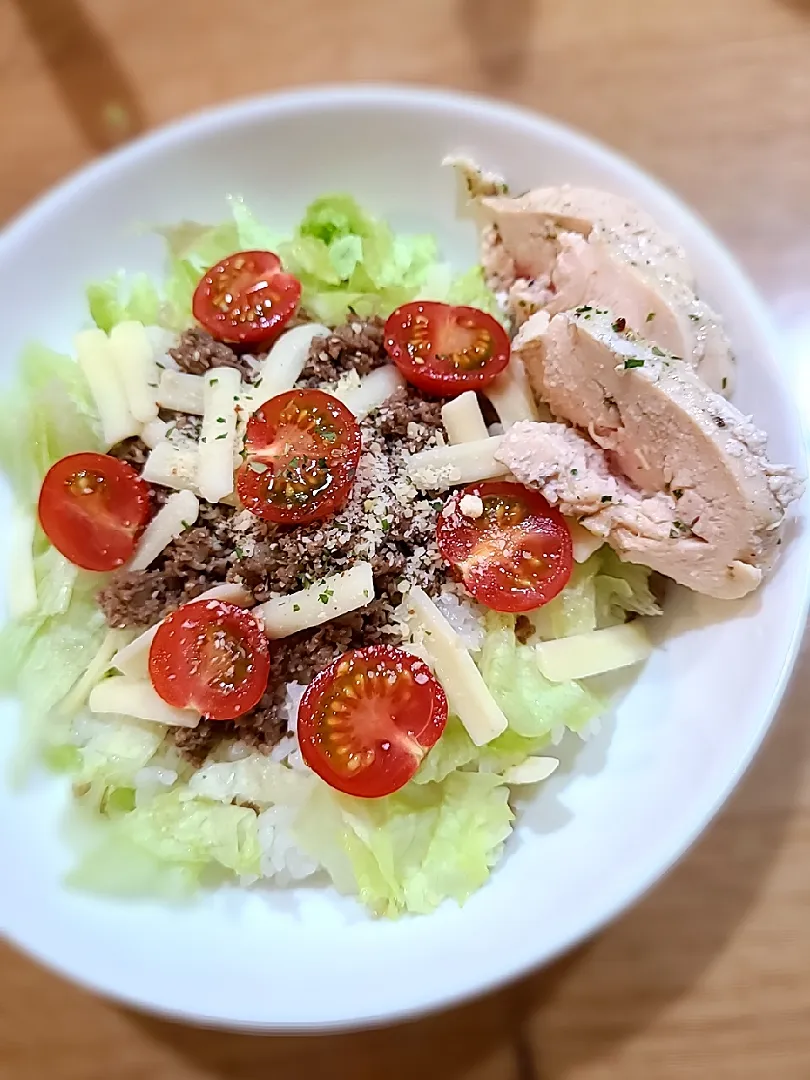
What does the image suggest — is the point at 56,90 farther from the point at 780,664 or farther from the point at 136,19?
the point at 780,664

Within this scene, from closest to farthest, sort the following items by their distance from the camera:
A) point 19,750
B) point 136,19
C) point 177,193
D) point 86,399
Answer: point 19,750 < point 86,399 < point 177,193 < point 136,19

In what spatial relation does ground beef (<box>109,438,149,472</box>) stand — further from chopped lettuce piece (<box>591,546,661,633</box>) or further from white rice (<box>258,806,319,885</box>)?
chopped lettuce piece (<box>591,546,661,633</box>)

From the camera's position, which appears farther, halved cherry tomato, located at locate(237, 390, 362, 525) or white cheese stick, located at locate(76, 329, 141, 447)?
white cheese stick, located at locate(76, 329, 141, 447)

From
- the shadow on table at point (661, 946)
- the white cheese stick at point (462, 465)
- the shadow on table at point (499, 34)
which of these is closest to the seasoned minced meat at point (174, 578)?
the white cheese stick at point (462, 465)

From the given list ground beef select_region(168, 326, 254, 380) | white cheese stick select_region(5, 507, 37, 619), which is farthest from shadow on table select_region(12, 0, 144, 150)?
white cheese stick select_region(5, 507, 37, 619)

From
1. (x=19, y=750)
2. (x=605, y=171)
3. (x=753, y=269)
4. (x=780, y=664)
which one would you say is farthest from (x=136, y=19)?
(x=780, y=664)

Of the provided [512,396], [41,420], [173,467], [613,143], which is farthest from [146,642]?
[613,143]
